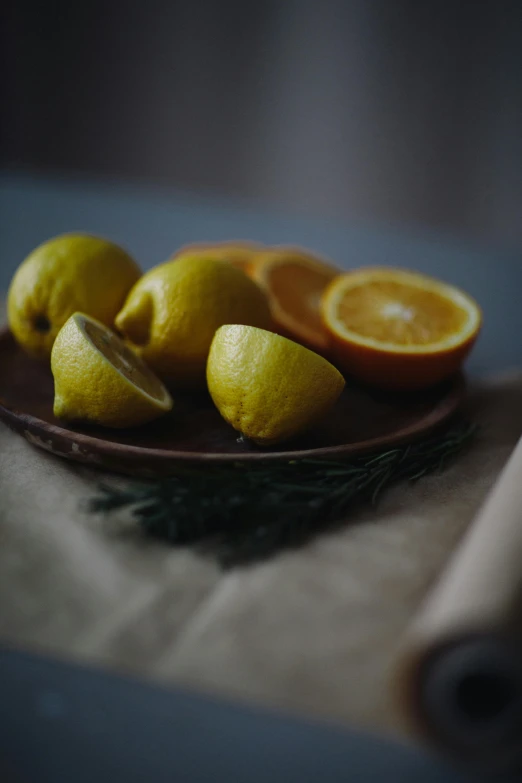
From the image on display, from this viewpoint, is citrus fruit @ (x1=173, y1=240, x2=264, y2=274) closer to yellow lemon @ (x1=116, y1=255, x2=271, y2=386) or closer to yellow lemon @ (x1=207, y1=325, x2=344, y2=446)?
yellow lemon @ (x1=116, y1=255, x2=271, y2=386)

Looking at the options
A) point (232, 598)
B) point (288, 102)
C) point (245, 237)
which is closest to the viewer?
point (232, 598)

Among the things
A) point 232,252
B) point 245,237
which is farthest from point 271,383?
point 245,237

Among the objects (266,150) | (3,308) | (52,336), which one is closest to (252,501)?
(52,336)

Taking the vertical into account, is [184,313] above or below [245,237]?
above

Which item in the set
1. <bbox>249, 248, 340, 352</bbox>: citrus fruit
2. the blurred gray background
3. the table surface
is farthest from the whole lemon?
the blurred gray background

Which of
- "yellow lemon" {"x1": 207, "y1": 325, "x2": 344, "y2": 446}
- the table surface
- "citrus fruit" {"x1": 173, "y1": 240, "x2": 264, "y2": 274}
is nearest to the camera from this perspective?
the table surface

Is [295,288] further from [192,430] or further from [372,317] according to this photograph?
[192,430]
